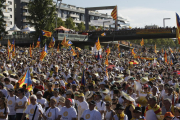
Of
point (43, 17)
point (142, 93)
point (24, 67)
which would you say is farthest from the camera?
point (43, 17)

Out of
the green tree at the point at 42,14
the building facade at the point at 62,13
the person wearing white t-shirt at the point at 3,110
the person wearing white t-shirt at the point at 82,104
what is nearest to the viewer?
the person wearing white t-shirt at the point at 3,110

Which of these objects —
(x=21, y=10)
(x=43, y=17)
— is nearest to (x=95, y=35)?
(x=43, y=17)

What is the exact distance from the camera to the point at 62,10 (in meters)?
107

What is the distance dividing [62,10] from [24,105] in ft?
330

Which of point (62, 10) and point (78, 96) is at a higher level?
point (62, 10)

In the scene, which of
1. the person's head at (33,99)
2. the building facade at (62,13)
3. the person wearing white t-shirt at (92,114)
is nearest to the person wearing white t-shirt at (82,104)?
the person wearing white t-shirt at (92,114)

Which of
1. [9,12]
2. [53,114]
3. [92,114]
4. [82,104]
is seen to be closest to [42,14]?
[82,104]

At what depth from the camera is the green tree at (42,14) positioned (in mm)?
42625

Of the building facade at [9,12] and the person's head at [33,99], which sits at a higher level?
the building facade at [9,12]

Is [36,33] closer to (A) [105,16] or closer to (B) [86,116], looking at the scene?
(B) [86,116]

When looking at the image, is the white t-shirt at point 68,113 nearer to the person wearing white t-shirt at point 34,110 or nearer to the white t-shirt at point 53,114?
the white t-shirt at point 53,114

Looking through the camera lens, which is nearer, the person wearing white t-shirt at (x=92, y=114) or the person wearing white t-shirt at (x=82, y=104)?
the person wearing white t-shirt at (x=92, y=114)

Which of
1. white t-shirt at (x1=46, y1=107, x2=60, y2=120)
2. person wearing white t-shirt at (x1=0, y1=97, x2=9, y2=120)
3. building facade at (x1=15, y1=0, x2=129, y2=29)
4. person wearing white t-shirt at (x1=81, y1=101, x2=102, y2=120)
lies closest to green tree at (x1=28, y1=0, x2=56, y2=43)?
A: building facade at (x1=15, y1=0, x2=129, y2=29)

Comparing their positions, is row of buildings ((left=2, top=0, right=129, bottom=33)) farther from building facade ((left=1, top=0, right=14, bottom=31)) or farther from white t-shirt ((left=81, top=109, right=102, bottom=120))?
white t-shirt ((left=81, top=109, right=102, bottom=120))
